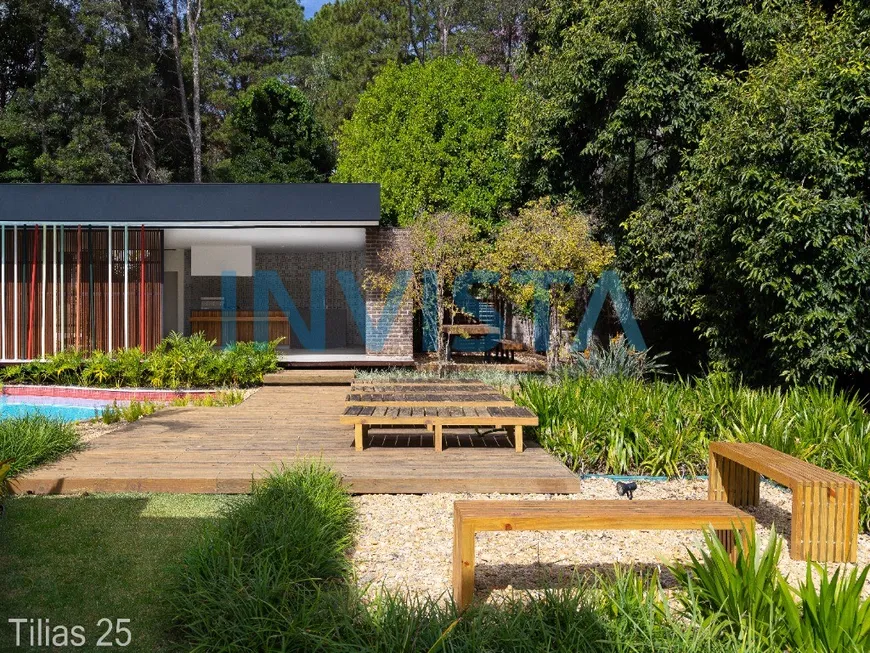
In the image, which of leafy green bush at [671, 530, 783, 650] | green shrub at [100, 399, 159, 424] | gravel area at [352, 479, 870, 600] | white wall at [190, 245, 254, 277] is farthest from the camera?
white wall at [190, 245, 254, 277]

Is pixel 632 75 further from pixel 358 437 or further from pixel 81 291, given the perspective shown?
pixel 81 291

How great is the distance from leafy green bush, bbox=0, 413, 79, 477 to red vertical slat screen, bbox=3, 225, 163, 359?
20.8 feet

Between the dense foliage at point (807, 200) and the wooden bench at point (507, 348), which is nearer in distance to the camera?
the dense foliage at point (807, 200)

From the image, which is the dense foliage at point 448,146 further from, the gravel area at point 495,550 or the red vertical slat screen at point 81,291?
the gravel area at point 495,550

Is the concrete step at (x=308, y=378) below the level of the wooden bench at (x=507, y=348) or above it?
below

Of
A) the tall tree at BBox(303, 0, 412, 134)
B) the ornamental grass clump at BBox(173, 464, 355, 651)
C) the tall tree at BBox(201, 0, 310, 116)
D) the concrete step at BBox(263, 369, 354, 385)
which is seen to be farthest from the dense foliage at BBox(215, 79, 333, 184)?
the ornamental grass clump at BBox(173, 464, 355, 651)

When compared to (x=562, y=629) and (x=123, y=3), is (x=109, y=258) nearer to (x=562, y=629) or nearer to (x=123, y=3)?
(x=562, y=629)

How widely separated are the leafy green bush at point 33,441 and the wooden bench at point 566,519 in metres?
3.51

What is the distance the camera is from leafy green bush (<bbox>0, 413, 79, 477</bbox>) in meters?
5.35

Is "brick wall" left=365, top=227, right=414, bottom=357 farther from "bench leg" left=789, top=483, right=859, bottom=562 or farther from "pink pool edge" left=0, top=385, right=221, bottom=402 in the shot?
"bench leg" left=789, top=483, right=859, bottom=562

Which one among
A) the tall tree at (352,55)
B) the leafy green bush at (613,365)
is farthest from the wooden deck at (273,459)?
the tall tree at (352,55)

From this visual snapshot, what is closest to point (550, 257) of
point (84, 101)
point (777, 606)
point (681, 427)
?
point (681, 427)

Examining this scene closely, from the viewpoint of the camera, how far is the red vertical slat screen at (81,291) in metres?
12.4

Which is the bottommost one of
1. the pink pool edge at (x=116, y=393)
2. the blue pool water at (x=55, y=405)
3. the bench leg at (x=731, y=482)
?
the blue pool water at (x=55, y=405)
